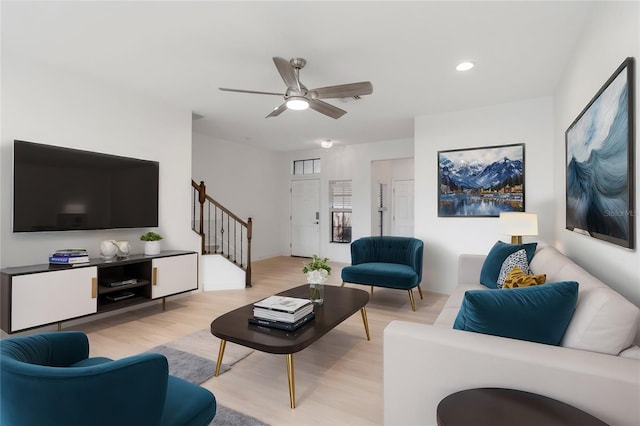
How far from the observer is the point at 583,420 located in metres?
1.01

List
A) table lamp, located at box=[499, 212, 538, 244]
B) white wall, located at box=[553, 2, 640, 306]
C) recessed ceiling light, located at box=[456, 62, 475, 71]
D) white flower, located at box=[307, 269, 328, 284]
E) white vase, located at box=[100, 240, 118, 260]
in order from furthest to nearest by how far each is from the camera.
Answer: white vase, located at box=[100, 240, 118, 260], table lamp, located at box=[499, 212, 538, 244], recessed ceiling light, located at box=[456, 62, 475, 71], white flower, located at box=[307, 269, 328, 284], white wall, located at box=[553, 2, 640, 306]

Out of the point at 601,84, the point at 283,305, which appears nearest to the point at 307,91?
the point at 283,305

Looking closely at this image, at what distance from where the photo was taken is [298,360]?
2.57 m

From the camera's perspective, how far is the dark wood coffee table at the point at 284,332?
6.32ft

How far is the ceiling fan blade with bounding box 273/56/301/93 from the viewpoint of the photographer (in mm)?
2352

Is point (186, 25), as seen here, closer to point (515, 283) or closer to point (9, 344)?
point (9, 344)

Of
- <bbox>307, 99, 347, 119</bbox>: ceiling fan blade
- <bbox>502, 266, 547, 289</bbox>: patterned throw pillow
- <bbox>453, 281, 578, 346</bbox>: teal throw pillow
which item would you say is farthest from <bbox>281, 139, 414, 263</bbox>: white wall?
<bbox>453, 281, 578, 346</bbox>: teal throw pillow

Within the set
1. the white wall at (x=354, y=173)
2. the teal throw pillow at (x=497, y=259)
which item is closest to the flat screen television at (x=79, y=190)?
the teal throw pillow at (x=497, y=259)

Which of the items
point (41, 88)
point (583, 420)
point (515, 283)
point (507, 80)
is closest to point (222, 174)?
point (41, 88)

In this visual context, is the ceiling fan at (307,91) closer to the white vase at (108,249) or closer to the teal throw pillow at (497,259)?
the teal throw pillow at (497,259)

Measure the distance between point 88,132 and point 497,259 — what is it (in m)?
4.30

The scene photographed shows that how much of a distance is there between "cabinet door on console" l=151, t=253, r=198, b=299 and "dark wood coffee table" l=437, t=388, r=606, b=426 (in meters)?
3.34

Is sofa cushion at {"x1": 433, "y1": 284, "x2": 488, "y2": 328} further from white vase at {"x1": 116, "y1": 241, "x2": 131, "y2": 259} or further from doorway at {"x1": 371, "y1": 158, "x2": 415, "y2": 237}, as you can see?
doorway at {"x1": 371, "y1": 158, "x2": 415, "y2": 237}

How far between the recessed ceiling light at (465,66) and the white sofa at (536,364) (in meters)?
2.23
